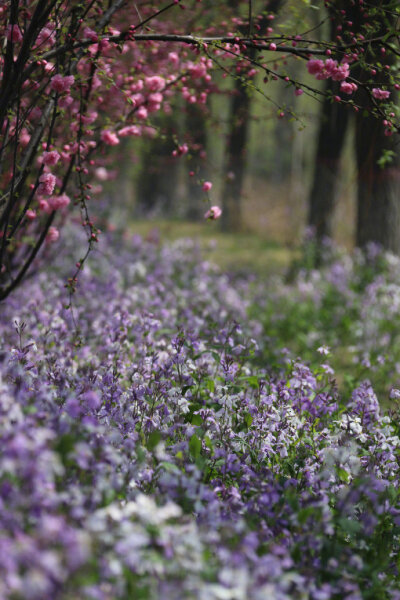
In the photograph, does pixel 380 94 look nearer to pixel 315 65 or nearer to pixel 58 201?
pixel 315 65

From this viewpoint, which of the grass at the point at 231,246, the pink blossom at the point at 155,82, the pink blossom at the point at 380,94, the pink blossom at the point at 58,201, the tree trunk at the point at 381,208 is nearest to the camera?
the pink blossom at the point at 380,94

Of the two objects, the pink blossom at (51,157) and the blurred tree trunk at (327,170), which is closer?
the pink blossom at (51,157)

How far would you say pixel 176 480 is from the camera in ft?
7.54

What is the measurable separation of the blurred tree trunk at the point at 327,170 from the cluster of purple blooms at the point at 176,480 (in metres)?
6.71

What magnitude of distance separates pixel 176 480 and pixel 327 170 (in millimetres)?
9936

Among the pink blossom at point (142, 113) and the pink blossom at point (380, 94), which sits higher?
the pink blossom at point (142, 113)

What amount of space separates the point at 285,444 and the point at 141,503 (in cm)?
157

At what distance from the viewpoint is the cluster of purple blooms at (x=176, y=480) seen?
5.88ft

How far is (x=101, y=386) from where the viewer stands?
139 inches

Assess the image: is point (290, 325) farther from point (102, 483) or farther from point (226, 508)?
point (102, 483)

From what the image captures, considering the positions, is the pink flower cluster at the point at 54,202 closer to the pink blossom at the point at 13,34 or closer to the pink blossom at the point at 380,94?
the pink blossom at the point at 13,34

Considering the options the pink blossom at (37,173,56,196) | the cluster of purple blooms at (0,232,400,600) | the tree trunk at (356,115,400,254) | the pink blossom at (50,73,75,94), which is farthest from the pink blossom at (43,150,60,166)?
the tree trunk at (356,115,400,254)

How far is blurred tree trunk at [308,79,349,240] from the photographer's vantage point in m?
10.8

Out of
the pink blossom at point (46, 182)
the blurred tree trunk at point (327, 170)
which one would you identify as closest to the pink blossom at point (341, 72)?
the pink blossom at point (46, 182)
